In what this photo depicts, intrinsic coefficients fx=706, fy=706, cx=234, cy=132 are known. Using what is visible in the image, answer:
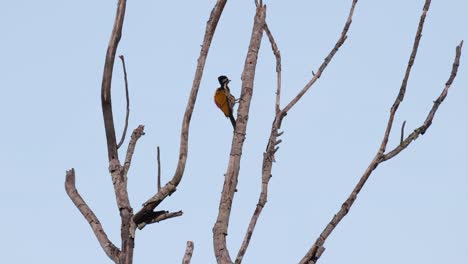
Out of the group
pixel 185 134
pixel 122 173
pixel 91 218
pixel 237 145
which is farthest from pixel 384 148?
pixel 91 218

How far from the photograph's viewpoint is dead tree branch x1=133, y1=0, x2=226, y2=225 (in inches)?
152

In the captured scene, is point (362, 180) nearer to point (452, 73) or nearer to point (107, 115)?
point (452, 73)

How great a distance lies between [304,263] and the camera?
368 centimetres

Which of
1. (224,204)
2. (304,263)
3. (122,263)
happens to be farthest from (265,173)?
(122,263)

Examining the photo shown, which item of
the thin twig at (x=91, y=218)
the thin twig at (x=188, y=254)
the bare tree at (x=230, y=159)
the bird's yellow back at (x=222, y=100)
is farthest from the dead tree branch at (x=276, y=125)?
the bird's yellow back at (x=222, y=100)

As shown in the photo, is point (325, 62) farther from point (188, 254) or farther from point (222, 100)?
point (222, 100)

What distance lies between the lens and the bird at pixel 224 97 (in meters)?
12.7

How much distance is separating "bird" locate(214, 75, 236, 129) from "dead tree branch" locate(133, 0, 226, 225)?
857cm

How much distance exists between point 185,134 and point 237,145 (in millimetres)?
306

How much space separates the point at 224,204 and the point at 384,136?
3.12ft

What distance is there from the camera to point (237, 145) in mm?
3990

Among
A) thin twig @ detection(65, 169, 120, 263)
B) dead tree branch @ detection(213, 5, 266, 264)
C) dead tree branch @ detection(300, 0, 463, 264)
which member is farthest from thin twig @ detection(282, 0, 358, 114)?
thin twig @ detection(65, 169, 120, 263)

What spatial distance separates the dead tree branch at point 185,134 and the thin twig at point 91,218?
224 mm

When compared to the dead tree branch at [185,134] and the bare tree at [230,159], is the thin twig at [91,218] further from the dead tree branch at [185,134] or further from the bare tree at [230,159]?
the dead tree branch at [185,134]
